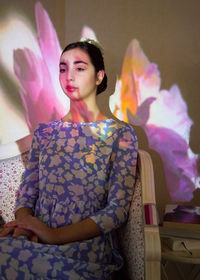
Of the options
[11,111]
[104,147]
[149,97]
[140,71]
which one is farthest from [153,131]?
[11,111]

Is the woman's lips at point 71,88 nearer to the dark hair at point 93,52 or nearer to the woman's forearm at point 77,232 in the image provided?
the dark hair at point 93,52

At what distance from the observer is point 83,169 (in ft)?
4.34

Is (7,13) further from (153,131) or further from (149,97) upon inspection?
(153,131)

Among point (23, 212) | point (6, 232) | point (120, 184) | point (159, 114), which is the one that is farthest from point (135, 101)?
point (6, 232)

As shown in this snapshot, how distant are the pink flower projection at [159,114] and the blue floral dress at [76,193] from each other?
338mm

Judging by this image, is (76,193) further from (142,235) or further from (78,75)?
(78,75)

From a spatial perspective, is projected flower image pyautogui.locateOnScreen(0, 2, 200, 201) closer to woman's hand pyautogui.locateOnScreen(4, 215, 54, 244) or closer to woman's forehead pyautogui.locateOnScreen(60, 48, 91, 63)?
woman's forehead pyautogui.locateOnScreen(60, 48, 91, 63)

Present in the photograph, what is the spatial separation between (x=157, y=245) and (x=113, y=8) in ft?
3.90

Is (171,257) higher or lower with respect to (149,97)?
lower

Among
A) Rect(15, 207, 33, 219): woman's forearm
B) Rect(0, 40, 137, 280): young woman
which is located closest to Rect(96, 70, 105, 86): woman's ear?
Rect(0, 40, 137, 280): young woman

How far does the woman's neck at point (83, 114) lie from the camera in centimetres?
146

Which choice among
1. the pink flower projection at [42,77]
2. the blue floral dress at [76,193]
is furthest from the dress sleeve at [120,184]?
the pink flower projection at [42,77]

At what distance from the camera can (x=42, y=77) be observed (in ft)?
5.78

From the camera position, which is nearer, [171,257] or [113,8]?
[171,257]
